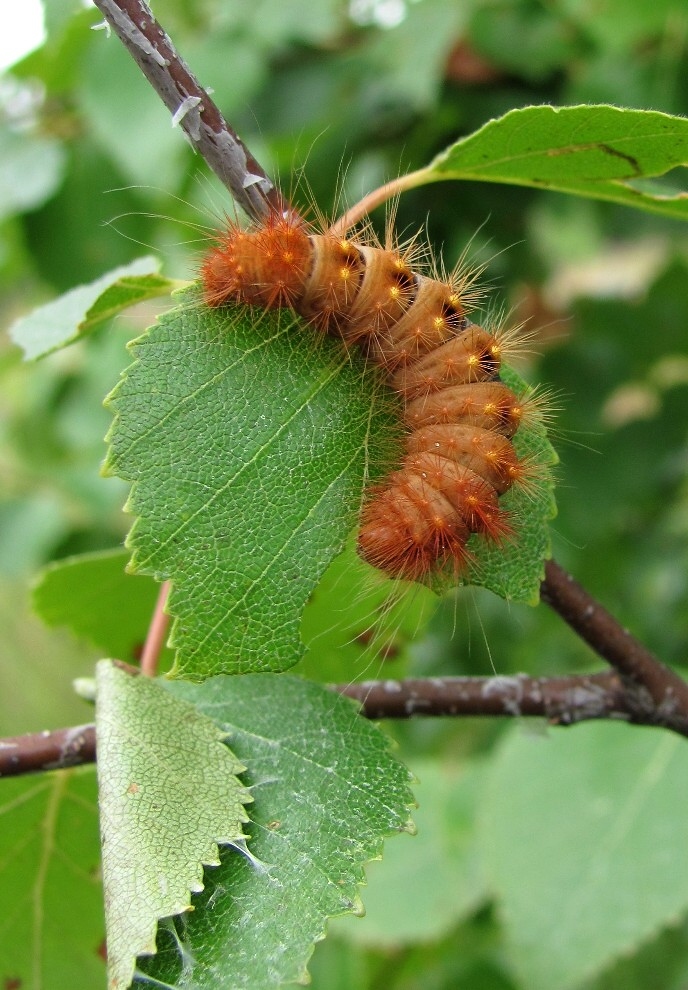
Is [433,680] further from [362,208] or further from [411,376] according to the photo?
[362,208]

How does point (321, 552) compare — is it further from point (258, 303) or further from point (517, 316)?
point (517, 316)

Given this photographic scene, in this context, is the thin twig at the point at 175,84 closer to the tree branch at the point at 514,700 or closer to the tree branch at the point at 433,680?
the tree branch at the point at 433,680

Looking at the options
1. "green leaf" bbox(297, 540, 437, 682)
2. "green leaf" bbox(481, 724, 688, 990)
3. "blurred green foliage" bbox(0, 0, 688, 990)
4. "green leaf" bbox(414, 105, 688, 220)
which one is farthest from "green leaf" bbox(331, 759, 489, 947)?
"green leaf" bbox(414, 105, 688, 220)

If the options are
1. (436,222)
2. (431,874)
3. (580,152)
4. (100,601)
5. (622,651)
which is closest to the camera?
(580,152)

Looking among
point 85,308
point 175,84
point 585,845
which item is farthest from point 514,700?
point 585,845

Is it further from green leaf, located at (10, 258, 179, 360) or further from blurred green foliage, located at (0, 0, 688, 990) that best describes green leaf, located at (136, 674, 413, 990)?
blurred green foliage, located at (0, 0, 688, 990)
